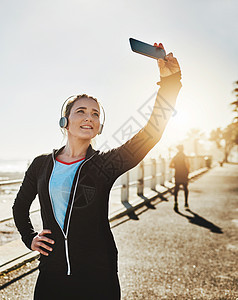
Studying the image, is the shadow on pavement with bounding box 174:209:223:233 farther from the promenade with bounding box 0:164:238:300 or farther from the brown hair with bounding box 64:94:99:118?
the brown hair with bounding box 64:94:99:118

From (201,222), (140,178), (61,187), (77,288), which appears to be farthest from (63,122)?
(140,178)

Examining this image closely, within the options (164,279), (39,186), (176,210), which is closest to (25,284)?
(164,279)

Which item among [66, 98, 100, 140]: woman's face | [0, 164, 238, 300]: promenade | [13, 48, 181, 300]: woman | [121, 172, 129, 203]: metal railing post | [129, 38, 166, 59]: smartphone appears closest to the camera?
[129, 38, 166, 59]: smartphone

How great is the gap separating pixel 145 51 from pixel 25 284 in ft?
11.0

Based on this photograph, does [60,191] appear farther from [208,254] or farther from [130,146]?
[208,254]

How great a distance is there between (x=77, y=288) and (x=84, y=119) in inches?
37.2

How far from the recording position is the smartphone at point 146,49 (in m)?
1.58

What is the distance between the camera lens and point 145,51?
1614 millimetres

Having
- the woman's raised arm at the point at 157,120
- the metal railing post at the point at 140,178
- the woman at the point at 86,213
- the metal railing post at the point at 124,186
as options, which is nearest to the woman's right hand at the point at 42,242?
the woman at the point at 86,213

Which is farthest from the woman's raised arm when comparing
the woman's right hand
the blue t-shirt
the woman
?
the woman's right hand

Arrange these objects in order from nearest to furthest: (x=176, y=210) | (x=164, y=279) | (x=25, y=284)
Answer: (x=25, y=284)
(x=164, y=279)
(x=176, y=210)

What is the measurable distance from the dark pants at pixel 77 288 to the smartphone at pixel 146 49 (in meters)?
1.20

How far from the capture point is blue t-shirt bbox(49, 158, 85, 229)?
1.75 metres

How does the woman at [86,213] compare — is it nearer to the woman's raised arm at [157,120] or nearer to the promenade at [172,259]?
the woman's raised arm at [157,120]
